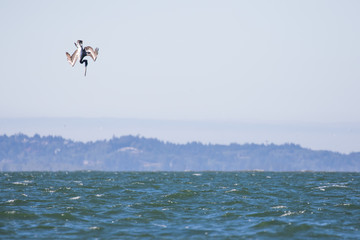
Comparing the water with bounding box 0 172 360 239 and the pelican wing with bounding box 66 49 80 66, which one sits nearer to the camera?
the water with bounding box 0 172 360 239

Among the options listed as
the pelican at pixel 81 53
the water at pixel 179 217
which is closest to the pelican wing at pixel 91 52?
the pelican at pixel 81 53

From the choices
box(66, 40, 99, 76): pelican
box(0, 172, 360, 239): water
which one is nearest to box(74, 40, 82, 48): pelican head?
box(66, 40, 99, 76): pelican

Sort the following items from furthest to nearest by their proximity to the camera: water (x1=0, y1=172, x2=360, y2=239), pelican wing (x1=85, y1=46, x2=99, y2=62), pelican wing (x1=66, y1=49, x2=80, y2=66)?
pelican wing (x1=66, y1=49, x2=80, y2=66) < pelican wing (x1=85, y1=46, x2=99, y2=62) < water (x1=0, y1=172, x2=360, y2=239)

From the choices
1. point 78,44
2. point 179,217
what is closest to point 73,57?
point 78,44

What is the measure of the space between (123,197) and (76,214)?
12.5m

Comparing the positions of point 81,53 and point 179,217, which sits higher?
point 81,53

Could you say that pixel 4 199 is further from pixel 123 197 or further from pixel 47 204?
pixel 123 197

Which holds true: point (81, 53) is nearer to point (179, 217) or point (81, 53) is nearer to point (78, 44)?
point (78, 44)

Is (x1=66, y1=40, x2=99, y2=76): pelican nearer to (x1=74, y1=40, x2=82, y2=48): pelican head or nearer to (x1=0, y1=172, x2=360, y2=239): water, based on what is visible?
(x1=74, y1=40, x2=82, y2=48): pelican head

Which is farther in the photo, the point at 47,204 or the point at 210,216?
the point at 47,204

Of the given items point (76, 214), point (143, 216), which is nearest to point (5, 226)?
point (76, 214)

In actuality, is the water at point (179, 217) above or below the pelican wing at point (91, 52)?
below

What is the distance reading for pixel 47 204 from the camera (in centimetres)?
4425

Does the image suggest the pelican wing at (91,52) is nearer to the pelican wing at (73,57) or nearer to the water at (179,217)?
the pelican wing at (73,57)
